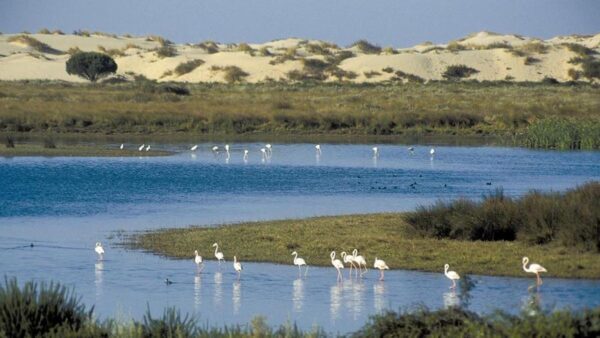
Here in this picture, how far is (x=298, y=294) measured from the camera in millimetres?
18078

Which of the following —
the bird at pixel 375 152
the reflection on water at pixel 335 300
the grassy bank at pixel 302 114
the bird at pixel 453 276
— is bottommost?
the reflection on water at pixel 335 300

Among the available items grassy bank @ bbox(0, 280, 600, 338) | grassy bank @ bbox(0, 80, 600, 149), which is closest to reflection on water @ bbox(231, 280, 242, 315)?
→ grassy bank @ bbox(0, 280, 600, 338)

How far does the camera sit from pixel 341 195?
33.1 metres

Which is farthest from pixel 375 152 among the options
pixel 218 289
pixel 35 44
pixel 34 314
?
pixel 35 44

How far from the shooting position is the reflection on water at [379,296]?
1698cm

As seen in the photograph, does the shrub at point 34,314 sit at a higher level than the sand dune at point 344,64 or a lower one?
lower

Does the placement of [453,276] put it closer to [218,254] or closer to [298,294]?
[298,294]

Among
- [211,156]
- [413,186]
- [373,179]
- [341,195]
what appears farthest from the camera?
[211,156]

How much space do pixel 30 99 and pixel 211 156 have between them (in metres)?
23.2

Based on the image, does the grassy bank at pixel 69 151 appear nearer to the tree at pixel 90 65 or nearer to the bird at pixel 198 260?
the bird at pixel 198 260

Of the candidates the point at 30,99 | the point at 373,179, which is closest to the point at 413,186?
the point at 373,179

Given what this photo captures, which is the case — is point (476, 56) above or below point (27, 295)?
above

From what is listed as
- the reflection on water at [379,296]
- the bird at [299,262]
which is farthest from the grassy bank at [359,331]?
the bird at [299,262]

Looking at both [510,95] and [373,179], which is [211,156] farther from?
[510,95]
